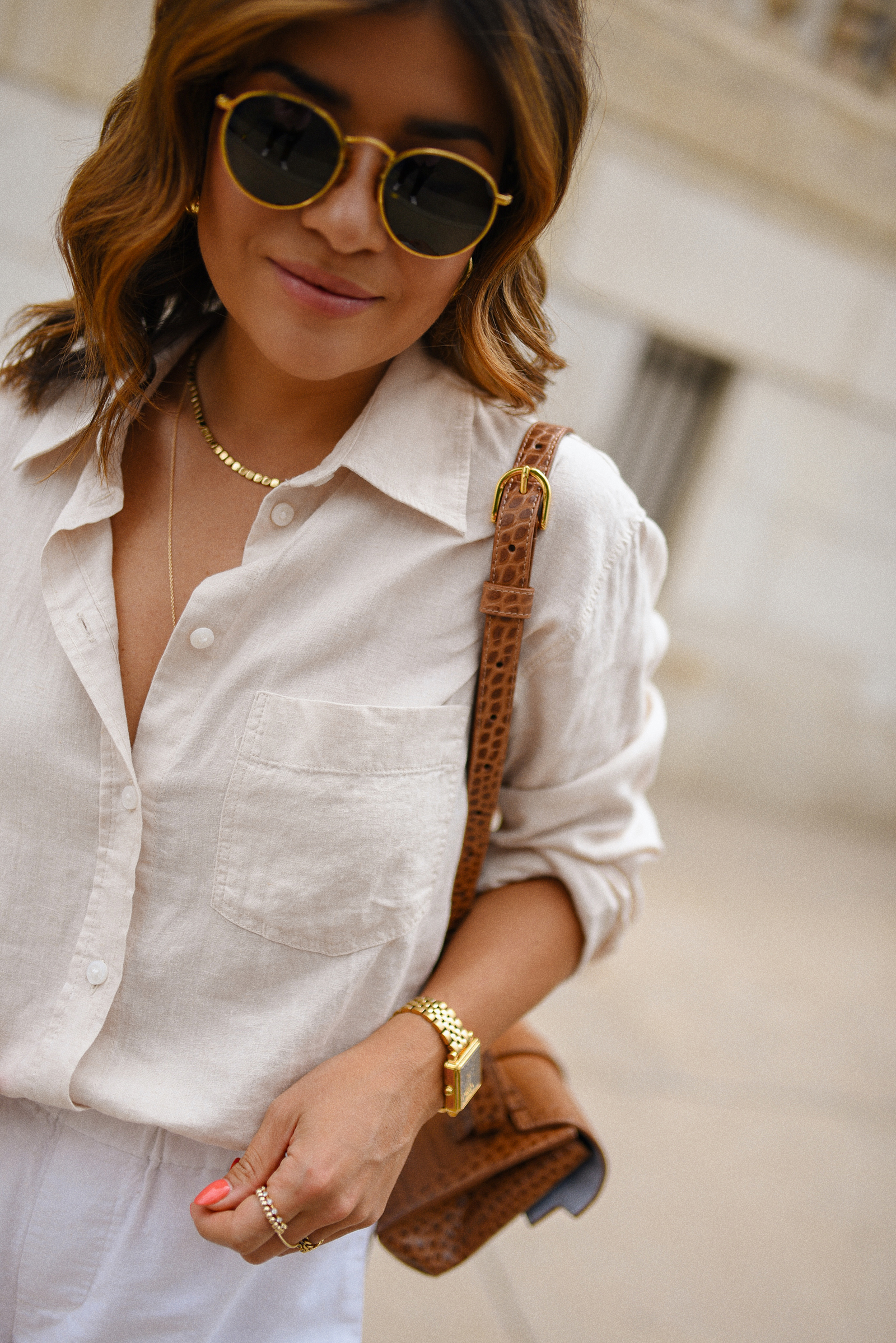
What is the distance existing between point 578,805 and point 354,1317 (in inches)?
27.5

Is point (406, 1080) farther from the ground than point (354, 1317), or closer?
farther from the ground

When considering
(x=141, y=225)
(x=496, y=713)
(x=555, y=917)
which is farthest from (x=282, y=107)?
(x=555, y=917)

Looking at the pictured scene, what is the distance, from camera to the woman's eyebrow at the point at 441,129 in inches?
37.7

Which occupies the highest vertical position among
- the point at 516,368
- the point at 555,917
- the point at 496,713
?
the point at 516,368

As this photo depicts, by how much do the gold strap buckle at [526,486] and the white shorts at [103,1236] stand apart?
2.61 ft

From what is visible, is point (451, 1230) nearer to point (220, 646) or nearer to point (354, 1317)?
point (354, 1317)

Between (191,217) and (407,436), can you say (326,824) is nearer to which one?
(407,436)

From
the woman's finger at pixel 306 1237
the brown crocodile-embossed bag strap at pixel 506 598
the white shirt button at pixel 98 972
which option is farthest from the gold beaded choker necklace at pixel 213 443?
the woman's finger at pixel 306 1237

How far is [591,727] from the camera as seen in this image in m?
1.22

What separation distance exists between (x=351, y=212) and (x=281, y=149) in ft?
0.27

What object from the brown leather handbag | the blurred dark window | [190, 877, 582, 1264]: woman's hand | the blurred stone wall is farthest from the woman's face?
the blurred dark window

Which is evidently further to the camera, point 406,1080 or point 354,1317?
point 354,1317

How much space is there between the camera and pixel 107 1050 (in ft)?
3.59

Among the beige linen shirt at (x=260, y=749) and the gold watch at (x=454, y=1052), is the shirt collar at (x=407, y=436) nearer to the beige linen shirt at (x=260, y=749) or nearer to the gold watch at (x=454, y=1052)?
the beige linen shirt at (x=260, y=749)
